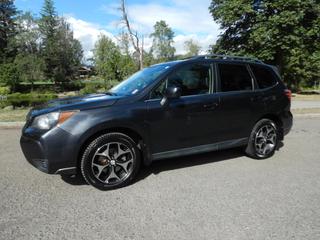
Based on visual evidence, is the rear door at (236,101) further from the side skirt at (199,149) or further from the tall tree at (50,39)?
the tall tree at (50,39)

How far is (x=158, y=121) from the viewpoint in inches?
171

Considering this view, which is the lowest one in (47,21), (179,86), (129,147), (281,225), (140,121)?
(281,225)

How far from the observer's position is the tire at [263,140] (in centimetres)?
538

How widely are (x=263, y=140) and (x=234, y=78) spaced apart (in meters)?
1.32

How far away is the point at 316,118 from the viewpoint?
1085 cm

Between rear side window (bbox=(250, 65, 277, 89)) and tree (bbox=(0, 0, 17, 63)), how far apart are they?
2152 inches

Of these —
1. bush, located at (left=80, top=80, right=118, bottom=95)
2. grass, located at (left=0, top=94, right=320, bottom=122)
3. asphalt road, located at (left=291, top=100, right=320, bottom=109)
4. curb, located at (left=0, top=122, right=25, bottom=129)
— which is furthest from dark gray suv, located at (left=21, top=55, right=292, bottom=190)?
bush, located at (left=80, top=80, right=118, bottom=95)

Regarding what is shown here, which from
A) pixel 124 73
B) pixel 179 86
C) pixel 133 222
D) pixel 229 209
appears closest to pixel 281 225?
pixel 229 209

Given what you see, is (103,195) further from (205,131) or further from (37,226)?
(205,131)

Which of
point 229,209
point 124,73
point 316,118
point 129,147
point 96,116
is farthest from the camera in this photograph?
point 124,73

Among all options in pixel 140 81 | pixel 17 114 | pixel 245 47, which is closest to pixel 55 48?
pixel 245 47

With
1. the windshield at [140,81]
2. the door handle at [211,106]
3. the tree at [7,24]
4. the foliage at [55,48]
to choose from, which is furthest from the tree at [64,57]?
the door handle at [211,106]

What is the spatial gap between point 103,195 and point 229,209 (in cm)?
164

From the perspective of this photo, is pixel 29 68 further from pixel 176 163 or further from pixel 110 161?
pixel 110 161
